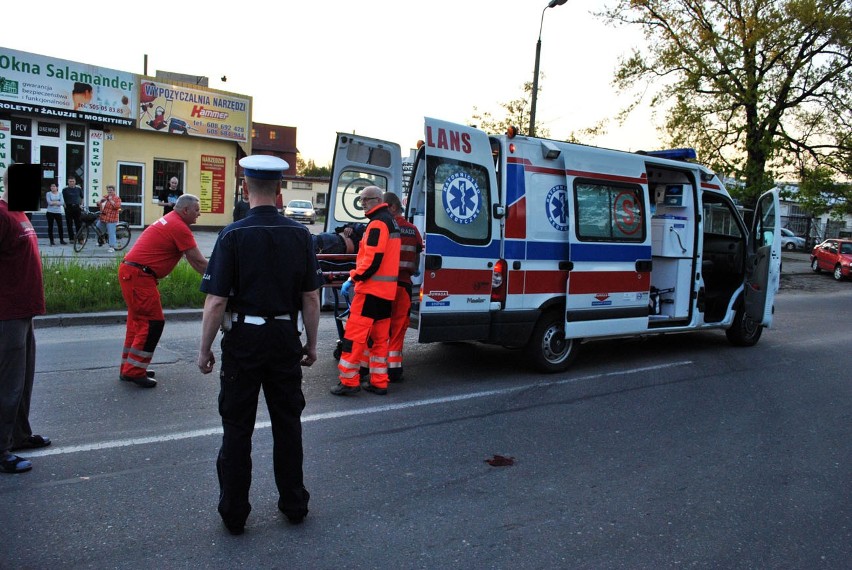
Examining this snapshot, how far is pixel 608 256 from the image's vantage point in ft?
25.0

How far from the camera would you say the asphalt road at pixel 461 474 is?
3.58m

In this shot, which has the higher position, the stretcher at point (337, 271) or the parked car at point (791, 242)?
the parked car at point (791, 242)

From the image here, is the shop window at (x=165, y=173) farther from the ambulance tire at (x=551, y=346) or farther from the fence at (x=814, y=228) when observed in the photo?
the fence at (x=814, y=228)

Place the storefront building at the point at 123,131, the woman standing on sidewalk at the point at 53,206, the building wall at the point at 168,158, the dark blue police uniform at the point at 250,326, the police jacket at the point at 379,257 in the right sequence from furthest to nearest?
the building wall at the point at 168,158, the storefront building at the point at 123,131, the woman standing on sidewalk at the point at 53,206, the police jacket at the point at 379,257, the dark blue police uniform at the point at 250,326

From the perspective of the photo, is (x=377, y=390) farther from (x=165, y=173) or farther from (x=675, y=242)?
(x=165, y=173)

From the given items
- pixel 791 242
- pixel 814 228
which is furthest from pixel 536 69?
pixel 814 228

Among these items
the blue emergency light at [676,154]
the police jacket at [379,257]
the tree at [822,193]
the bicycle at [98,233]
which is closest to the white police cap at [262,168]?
the police jacket at [379,257]

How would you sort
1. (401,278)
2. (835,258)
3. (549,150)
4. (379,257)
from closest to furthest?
(379,257)
(401,278)
(549,150)
(835,258)

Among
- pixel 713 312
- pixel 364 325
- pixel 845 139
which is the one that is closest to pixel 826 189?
pixel 845 139

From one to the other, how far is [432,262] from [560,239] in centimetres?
162

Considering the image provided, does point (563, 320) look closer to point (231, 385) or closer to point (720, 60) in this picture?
point (231, 385)

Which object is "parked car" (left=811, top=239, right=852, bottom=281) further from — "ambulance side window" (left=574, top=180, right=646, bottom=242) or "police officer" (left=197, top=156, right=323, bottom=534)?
"police officer" (left=197, top=156, right=323, bottom=534)

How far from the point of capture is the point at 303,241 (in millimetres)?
3721

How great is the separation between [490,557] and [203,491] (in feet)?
5.68
